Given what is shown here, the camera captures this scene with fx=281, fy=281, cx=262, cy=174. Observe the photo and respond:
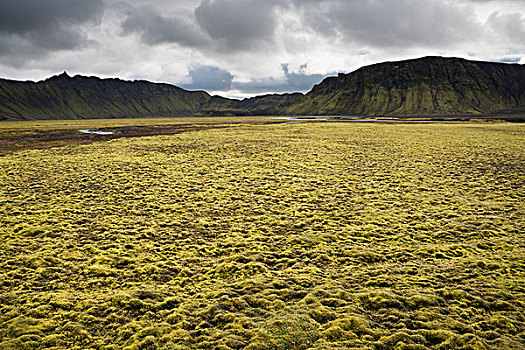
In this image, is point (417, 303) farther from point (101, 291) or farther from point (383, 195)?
point (383, 195)

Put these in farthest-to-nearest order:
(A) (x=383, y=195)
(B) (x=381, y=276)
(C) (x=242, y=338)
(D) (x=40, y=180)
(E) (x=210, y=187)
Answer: (D) (x=40, y=180), (E) (x=210, y=187), (A) (x=383, y=195), (B) (x=381, y=276), (C) (x=242, y=338)

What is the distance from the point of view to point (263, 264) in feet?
32.6

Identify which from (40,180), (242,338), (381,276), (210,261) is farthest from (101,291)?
(40,180)

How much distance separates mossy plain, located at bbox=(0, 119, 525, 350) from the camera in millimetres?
6668

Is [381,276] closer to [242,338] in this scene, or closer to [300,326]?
[300,326]

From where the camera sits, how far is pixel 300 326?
6805 mm

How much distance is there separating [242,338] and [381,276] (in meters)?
4.93

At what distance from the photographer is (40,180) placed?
861 inches

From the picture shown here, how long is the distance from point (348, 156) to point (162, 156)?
21.5 meters

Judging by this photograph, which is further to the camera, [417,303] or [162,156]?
[162,156]

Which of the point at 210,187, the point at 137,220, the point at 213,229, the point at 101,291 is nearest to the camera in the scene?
the point at 101,291

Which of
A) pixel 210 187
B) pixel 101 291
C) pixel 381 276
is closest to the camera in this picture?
pixel 101 291

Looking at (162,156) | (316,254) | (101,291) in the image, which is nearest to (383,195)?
(316,254)

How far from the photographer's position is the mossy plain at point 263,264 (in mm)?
6668
